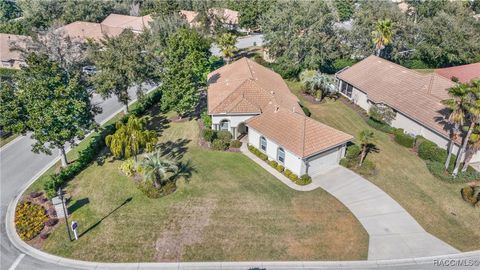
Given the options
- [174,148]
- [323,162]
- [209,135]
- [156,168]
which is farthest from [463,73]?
[156,168]

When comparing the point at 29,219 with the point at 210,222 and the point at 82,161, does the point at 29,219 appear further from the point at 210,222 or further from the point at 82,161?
the point at 210,222

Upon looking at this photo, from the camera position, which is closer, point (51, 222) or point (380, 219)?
point (51, 222)

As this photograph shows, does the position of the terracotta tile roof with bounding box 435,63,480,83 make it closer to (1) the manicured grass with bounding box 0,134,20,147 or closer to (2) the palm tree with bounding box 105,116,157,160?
(2) the palm tree with bounding box 105,116,157,160

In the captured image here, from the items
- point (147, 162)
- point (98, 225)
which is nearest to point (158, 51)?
point (147, 162)

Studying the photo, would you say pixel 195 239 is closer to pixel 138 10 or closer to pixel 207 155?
pixel 207 155

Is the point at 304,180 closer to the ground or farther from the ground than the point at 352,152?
closer to the ground

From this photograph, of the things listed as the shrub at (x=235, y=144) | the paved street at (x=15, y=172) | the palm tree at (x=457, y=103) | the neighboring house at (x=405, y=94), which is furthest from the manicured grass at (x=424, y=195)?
the paved street at (x=15, y=172)
